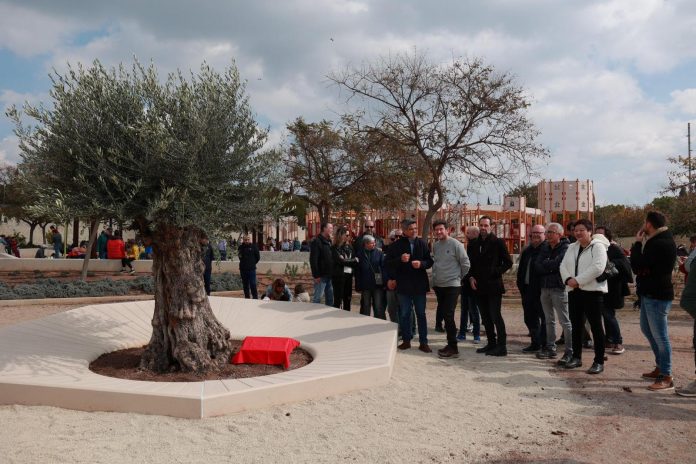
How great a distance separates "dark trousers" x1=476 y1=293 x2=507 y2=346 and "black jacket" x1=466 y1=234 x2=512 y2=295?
0.09m

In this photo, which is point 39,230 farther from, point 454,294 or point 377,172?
point 454,294

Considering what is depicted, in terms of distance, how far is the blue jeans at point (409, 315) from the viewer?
7730 mm

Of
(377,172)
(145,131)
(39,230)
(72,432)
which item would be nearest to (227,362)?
(72,432)

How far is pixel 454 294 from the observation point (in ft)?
25.0

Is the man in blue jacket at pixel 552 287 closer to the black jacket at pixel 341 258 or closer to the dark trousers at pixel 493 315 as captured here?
the dark trousers at pixel 493 315

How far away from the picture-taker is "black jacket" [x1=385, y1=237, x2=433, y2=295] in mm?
7688

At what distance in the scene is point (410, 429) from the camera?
4.65 meters

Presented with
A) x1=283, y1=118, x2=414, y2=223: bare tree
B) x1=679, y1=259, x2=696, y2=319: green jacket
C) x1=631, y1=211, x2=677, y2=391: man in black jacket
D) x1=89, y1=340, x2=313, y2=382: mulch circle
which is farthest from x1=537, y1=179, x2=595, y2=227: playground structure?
x1=89, y1=340, x2=313, y2=382: mulch circle

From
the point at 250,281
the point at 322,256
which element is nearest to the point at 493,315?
the point at 322,256

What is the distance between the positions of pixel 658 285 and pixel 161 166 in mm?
5474

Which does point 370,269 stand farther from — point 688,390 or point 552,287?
point 688,390

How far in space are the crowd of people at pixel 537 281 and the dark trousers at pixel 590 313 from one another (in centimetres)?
1

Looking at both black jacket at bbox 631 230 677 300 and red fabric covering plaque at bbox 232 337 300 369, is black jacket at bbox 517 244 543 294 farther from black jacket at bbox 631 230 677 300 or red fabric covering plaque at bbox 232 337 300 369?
red fabric covering plaque at bbox 232 337 300 369

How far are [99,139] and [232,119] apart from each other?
143 centimetres
